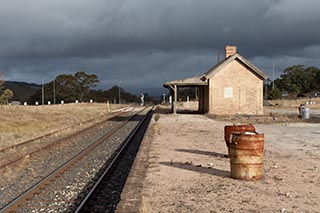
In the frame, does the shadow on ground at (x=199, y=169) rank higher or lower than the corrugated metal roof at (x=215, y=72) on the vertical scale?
lower

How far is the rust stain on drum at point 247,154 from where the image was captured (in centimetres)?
930

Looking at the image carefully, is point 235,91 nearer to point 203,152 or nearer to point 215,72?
point 215,72

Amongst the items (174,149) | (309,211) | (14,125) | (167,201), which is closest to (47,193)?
(167,201)

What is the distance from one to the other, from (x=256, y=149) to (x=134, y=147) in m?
10.0

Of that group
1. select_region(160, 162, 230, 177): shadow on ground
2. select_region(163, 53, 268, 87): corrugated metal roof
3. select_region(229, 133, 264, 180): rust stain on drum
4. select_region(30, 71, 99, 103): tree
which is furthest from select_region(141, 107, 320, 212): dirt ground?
select_region(30, 71, 99, 103): tree

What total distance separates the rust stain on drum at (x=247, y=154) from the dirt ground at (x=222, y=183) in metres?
0.20

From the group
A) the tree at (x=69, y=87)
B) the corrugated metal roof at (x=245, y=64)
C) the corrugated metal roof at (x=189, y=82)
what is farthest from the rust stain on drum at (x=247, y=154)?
the tree at (x=69, y=87)

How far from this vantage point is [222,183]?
9398 millimetres

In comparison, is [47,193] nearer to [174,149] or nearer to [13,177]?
[13,177]

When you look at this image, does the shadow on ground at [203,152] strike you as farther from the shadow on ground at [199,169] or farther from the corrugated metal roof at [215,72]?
the corrugated metal roof at [215,72]

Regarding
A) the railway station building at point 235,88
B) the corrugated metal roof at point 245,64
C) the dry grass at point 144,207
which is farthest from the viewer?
the railway station building at point 235,88

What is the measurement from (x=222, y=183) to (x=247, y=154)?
791 millimetres

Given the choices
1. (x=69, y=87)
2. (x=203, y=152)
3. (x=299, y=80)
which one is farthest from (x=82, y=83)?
(x=203, y=152)

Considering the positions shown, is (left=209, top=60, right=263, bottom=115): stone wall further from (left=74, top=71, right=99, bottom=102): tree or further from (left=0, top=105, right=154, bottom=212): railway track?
(left=74, top=71, right=99, bottom=102): tree
